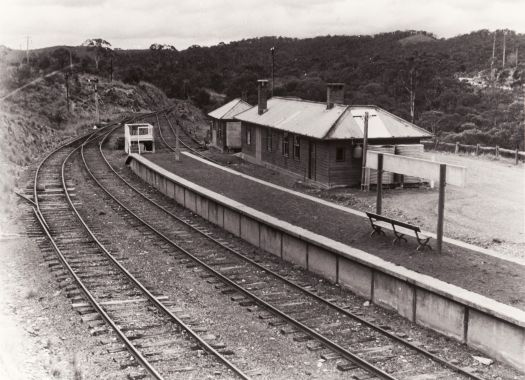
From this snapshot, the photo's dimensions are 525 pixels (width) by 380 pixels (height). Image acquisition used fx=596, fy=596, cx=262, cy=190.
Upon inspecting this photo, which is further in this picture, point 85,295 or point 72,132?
point 72,132

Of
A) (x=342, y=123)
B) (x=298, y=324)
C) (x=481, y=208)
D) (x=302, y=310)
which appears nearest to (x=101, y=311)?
(x=298, y=324)

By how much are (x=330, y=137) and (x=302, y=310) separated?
13.8 m

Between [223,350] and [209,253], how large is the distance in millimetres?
6446

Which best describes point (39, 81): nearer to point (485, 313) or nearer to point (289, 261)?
point (289, 261)

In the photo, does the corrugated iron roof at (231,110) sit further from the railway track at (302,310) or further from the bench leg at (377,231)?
the bench leg at (377,231)

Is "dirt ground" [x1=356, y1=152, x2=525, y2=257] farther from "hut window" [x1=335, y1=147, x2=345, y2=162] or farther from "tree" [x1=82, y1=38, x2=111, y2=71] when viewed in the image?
"tree" [x1=82, y1=38, x2=111, y2=71]

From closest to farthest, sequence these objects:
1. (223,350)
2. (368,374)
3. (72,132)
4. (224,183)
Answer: (368,374) → (223,350) → (224,183) → (72,132)

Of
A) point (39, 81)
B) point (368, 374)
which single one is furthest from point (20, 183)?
point (39, 81)

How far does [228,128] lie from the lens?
131 ft

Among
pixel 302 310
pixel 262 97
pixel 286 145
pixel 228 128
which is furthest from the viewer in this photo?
pixel 228 128

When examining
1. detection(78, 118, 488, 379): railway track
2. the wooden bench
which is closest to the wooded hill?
the wooden bench

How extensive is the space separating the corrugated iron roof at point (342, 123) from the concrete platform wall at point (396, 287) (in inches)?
313

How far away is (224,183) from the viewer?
24.5 metres

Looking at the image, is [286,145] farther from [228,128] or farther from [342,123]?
[228,128]
